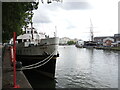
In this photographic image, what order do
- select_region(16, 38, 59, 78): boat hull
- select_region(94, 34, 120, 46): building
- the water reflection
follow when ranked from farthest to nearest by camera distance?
select_region(94, 34, 120, 46): building, select_region(16, 38, 59, 78): boat hull, the water reflection

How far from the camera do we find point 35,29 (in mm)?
23906

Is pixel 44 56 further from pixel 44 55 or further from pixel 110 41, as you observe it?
pixel 110 41

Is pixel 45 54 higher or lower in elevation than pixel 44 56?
higher

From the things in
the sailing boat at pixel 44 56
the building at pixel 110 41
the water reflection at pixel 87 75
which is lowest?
the water reflection at pixel 87 75

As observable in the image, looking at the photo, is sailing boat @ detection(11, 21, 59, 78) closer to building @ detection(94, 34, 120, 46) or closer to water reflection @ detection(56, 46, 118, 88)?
water reflection @ detection(56, 46, 118, 88)

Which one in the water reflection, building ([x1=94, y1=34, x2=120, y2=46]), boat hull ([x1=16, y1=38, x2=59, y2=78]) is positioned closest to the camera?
the water reflection

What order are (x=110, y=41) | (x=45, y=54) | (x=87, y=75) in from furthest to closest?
1. (x=110, y=41)
2. (x=87, y=75)
3. (x=45, y=54)

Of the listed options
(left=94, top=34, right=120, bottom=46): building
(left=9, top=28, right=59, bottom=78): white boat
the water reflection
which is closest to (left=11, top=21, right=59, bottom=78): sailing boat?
(left=9, top=28, right=59, bottom=78): white boat

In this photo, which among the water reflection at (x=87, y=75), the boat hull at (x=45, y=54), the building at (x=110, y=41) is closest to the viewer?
the water reflection at (x=87, y=75)

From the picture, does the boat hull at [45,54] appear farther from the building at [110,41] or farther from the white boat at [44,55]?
the building at [110,41]

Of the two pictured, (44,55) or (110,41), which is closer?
(44,55)

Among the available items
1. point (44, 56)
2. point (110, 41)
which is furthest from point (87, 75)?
point (110, 41)

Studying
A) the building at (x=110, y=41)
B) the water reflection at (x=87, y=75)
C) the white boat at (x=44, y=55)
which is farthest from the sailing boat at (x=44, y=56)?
the building at (x=110, y=41)

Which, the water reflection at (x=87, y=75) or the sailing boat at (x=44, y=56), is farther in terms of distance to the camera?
the sailing boat at (x=44, y=56)
